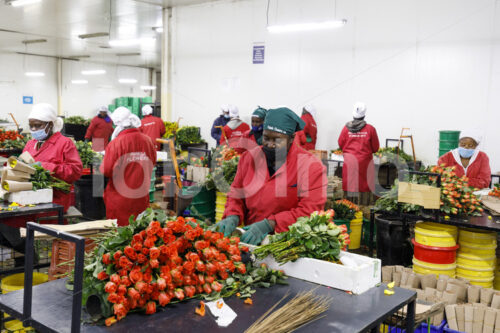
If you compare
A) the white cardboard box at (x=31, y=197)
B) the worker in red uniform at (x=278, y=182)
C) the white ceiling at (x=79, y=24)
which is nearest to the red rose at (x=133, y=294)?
the worker in red uniform at (x=278, y=182)

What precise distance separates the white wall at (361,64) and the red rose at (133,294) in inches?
300

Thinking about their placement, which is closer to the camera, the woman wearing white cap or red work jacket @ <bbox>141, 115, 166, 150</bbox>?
the woman wearing white cap

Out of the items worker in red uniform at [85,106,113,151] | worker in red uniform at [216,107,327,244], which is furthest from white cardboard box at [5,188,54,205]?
worker in red uniform at [85,106,113,151]

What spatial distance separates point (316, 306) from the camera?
6.29ft

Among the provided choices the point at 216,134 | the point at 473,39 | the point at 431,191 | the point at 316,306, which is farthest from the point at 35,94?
the point at 316,306

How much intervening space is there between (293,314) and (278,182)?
1.34m

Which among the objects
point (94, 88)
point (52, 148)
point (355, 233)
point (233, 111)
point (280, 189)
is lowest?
point (355, 233)

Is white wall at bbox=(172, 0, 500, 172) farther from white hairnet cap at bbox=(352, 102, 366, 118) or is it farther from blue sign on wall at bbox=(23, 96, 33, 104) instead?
blue sign on wall at bbox=(23, 96, 33, 104)

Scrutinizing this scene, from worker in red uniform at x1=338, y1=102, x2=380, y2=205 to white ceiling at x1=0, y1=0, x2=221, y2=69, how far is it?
19.9 ft

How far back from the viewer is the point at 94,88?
2272 cm

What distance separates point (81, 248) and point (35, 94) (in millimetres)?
21070

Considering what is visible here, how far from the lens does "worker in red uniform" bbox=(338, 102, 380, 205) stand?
7820 mm

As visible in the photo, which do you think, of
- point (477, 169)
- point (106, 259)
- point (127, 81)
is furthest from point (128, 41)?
point (127, 81)

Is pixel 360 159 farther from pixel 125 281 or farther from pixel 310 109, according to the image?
pixel 125 281
